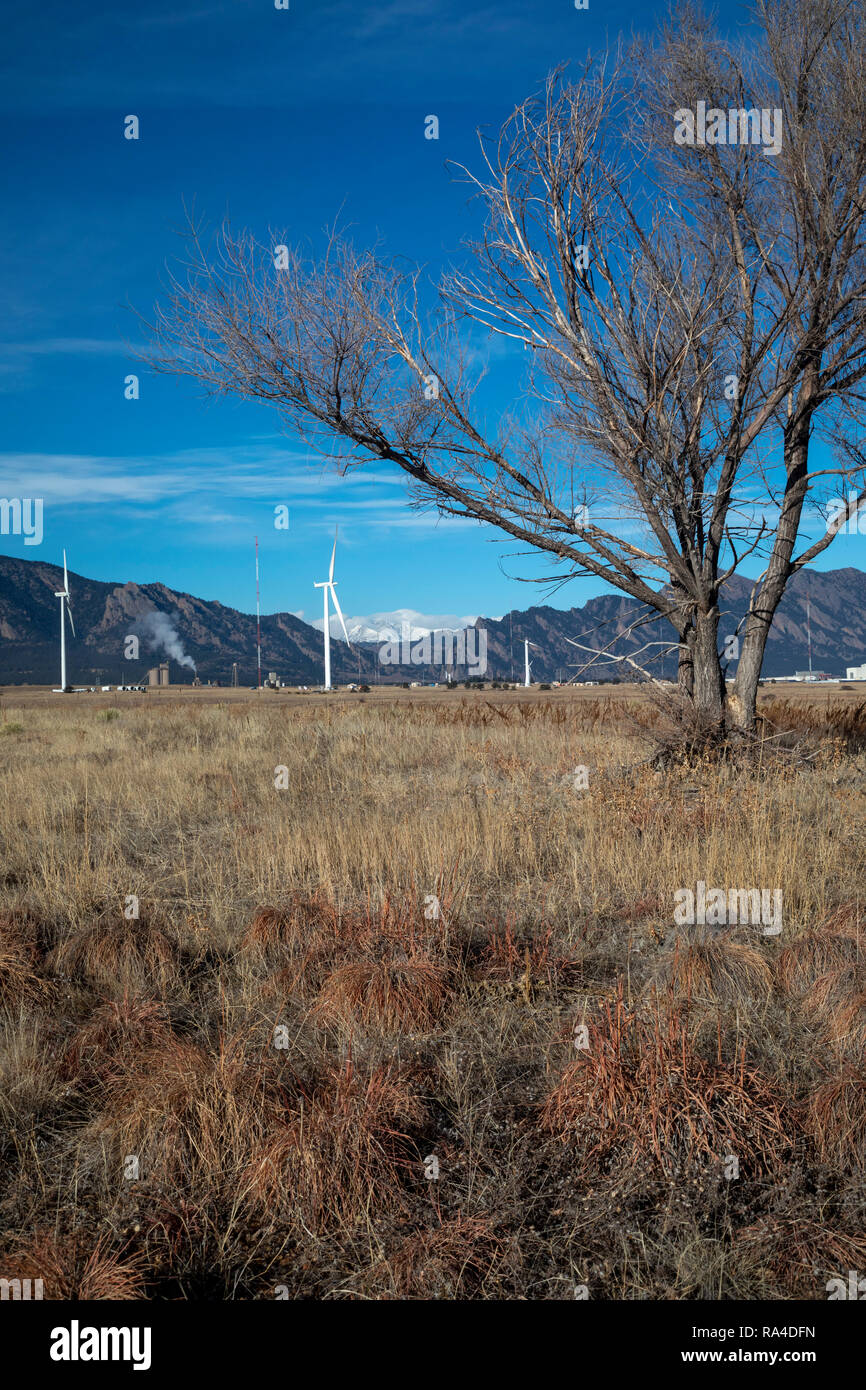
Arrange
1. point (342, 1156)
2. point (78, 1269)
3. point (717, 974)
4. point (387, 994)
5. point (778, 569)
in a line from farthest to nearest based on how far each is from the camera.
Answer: point (778, 569) < point (717, 974) < point (387, 994) < point (342, 1156) < point (78, 1269)

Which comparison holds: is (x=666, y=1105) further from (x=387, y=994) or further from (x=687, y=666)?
(x=687, y=666)

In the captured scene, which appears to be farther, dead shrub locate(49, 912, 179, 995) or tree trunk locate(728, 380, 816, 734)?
tree trunk locate(728, 380, 816, 734)

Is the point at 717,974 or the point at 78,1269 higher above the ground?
the point at 717,974

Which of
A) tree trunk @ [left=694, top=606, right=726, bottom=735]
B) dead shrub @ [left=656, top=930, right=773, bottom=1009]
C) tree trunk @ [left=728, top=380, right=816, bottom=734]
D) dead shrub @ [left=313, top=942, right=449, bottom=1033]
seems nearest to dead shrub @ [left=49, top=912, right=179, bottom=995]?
dead shrub @ [left=313, top=942, right=449, bottom=1033]

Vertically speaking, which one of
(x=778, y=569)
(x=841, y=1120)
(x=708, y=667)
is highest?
(x=778, y=569)

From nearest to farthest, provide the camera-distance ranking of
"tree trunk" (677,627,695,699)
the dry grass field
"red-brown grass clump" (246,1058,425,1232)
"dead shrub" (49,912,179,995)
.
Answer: the dry grass field
"red-brown grass clump" (246,1058,425,1232)
"dead shrub" (49,912,179,995)
"tree trunk" (677,627,695,699)

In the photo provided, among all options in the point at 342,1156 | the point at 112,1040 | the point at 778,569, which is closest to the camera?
the point at 342,1156

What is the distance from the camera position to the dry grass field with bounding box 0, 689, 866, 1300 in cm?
298

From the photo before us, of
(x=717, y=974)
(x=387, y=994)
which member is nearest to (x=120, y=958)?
(x=387, y=994)

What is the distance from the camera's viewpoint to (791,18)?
10.9 meters

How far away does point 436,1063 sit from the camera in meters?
4.11

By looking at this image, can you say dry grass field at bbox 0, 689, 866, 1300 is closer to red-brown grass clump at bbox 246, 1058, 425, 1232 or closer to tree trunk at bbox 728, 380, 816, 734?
red-brown grass clump at bbox 246, 1058, 425, 1232

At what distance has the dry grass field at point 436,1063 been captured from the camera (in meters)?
2.98

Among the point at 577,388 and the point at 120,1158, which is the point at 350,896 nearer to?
the point at 120,1158
